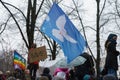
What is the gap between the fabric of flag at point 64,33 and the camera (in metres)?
12.2

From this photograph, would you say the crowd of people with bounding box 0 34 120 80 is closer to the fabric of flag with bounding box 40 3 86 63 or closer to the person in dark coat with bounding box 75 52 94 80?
the person in dark coat with bounding box 75 52 94 80

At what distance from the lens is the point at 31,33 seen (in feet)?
84.0

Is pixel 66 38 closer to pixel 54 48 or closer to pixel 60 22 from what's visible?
pixel 60 22

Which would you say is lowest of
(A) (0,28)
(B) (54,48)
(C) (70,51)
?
(B) (54,48)

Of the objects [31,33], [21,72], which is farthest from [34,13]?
[21,72]

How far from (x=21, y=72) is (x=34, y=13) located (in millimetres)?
10234

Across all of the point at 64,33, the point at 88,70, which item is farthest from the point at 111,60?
the point at 88,70

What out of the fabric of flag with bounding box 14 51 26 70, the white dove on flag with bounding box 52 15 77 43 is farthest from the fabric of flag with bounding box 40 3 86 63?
the fabric of flag with bounding box 14 51 26 70

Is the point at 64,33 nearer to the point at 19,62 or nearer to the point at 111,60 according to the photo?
the point at 111,60

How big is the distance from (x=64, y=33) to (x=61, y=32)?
0.26ft

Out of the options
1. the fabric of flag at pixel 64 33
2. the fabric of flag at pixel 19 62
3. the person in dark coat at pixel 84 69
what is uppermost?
the fabric of flag at pixel 64 33

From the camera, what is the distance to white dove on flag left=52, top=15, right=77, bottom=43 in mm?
12242

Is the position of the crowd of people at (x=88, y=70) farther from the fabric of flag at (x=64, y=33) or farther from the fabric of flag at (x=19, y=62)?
the fabric of flag at (x=64, y=33)

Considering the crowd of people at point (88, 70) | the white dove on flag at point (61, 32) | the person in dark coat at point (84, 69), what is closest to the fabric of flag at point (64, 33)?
the white dove on flag at point (61, 32)
